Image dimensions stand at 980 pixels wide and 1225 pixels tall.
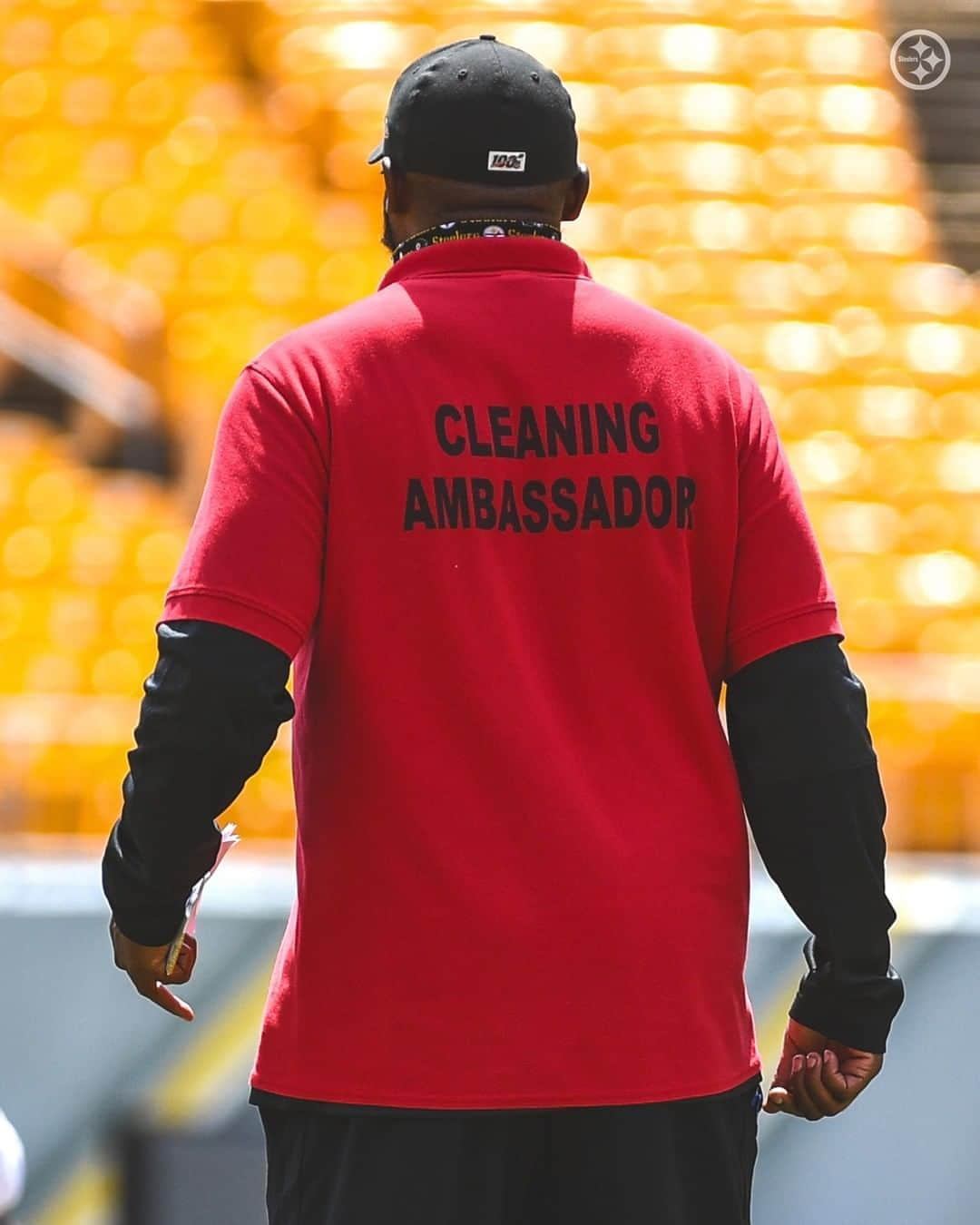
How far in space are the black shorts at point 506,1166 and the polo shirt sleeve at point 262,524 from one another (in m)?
0.40

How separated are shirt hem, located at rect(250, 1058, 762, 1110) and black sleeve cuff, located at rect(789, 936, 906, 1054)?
173 millimetres

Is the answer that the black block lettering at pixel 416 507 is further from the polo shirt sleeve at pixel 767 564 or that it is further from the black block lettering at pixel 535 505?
the polo shirt sleeve at pixel 767 564

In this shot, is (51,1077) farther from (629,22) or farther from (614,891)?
(629,22)

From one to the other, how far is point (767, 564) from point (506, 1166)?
56 centimetres

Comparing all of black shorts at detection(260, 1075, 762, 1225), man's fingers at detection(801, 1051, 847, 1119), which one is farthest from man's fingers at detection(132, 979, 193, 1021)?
man's fingers at detection(801, 1051, 847, 1119)

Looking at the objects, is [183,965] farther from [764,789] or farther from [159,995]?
[764,789]

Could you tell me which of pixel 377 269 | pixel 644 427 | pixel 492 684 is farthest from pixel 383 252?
pixel 492 684

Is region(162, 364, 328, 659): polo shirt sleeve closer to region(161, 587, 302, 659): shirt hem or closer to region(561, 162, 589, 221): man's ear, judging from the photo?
region(161, 587, 302, 659): shirt hem

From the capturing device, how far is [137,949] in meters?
1.68

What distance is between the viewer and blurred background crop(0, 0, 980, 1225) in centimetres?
547

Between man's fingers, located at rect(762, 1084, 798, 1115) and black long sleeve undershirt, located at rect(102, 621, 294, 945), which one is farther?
man's fingers, located at rect(762, 1084, 798, 1115)

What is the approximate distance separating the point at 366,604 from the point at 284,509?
4.1 inches

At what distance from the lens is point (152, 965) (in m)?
1.68

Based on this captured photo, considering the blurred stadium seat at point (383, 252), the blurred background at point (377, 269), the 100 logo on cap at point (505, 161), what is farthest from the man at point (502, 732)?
the blurred stadium seat at point (383, 252)
